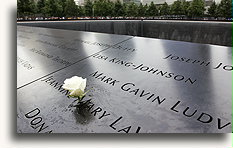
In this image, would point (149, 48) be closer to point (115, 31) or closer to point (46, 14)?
point (115, 31)

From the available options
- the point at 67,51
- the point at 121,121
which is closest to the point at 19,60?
the point at 67,51

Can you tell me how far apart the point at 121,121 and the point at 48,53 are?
6.93ft

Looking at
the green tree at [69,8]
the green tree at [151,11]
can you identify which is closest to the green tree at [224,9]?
the green tree at [151,11]

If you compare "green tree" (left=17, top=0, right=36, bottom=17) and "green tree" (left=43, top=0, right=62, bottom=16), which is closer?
"green tree" (left=17, top=0, right=36, bottom=17)

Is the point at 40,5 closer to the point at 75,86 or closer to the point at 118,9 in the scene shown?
the point at 118,9

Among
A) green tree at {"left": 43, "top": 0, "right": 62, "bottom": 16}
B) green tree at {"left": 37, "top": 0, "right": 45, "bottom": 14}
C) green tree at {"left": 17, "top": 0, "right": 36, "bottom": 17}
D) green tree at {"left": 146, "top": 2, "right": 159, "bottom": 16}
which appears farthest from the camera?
green tree at {"left": 146, "top": 2, "right": 159, "bottom": 16}

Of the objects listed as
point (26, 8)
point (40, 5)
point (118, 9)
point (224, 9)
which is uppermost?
point (40, 5)

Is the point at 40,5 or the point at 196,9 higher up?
the point at 40,5

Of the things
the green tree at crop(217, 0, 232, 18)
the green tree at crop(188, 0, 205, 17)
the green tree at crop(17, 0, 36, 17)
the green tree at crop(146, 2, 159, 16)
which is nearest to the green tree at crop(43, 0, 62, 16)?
the green tree at crop(17, 0, 36, 17)

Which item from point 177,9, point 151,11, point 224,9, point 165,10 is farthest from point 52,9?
point 224,9

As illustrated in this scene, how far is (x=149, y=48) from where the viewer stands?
269cm

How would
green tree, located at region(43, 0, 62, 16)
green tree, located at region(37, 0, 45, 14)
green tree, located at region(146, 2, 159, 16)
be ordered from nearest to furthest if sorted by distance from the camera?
1. green tree, located at region(43, 0, 62, 16)
2. green tree, located at region(37, 0, 45, 14)
3. green tree, located at region(146, 2, 159, 16)

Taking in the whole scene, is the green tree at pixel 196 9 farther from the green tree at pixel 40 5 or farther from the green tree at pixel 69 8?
the green tree at pixel 40 5

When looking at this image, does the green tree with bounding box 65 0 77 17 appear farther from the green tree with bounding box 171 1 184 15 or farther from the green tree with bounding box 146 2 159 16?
the green tree with bounding box 171 1 184 15
